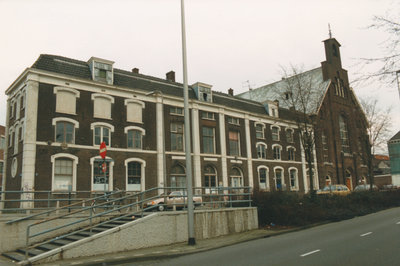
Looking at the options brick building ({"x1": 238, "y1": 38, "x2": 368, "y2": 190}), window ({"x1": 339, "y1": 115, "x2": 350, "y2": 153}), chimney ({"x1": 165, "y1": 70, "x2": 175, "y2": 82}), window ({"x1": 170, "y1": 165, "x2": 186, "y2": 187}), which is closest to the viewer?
window ({"x1": 170, "y1": 165, "x2": 186, "y2": 187})

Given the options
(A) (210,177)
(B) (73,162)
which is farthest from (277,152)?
(B) (73,162)

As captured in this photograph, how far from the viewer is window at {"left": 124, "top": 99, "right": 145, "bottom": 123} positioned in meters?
28.4

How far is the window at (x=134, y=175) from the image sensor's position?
2737cm

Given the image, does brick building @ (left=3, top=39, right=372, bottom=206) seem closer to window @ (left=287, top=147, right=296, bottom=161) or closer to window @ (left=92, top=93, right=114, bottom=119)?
window @ (left=92, top=93, right=114, bottom=119)

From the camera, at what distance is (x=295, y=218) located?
17.2 meters

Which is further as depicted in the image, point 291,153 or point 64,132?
point 291,153

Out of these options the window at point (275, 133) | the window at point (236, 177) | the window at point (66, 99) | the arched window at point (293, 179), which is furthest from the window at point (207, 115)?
the arched window at point (293, 179)

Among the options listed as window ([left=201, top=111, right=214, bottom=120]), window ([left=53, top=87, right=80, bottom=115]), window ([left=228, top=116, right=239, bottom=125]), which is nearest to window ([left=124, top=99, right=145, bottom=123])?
window ([left=53, top=87, right=80, bottom=115])

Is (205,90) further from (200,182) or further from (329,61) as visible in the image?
(329,61)

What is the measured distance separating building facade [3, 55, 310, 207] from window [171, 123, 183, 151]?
92mm

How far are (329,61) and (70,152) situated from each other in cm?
4179

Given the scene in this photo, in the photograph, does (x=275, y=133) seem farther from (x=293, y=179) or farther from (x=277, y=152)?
(x=293, y=179)

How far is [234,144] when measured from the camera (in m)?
36.0

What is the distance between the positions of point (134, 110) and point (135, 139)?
247cm
